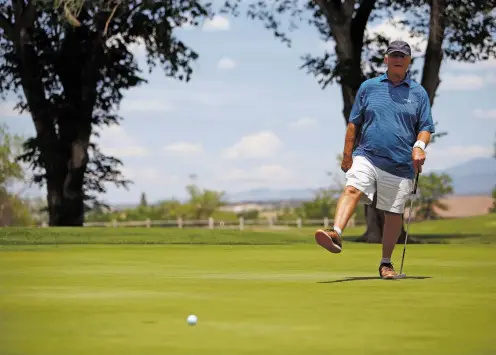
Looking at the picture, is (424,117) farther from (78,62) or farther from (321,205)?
(321,205)

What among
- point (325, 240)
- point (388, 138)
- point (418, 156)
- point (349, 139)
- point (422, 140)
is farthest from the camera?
point (349, 139)

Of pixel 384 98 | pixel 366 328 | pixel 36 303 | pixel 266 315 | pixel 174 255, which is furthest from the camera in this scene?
pixel 174 255

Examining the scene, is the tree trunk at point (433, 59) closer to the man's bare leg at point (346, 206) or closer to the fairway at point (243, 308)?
the fairway at point (243, 308)

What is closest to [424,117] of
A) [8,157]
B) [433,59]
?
[433,59]

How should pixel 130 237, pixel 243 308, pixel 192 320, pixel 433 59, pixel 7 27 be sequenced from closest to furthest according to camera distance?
1. pixel 192 320
2. pixel 243 308
3. pixel 130 237
4. pixel 433 59
5. pixel 7 27

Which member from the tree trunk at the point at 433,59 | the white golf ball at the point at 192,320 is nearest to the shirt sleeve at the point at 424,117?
the white golf ball at the point at 192,320

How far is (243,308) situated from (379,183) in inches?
155

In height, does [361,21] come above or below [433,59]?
above

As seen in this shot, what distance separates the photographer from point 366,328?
7133 mm

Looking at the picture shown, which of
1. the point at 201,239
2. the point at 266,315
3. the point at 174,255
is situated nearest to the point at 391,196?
the point at 266,315

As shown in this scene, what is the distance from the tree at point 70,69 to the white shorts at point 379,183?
84.7ft

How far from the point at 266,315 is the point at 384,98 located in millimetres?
4453

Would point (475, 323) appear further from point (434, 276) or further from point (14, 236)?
point (14, 236)

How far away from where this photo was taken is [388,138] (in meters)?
11.8
